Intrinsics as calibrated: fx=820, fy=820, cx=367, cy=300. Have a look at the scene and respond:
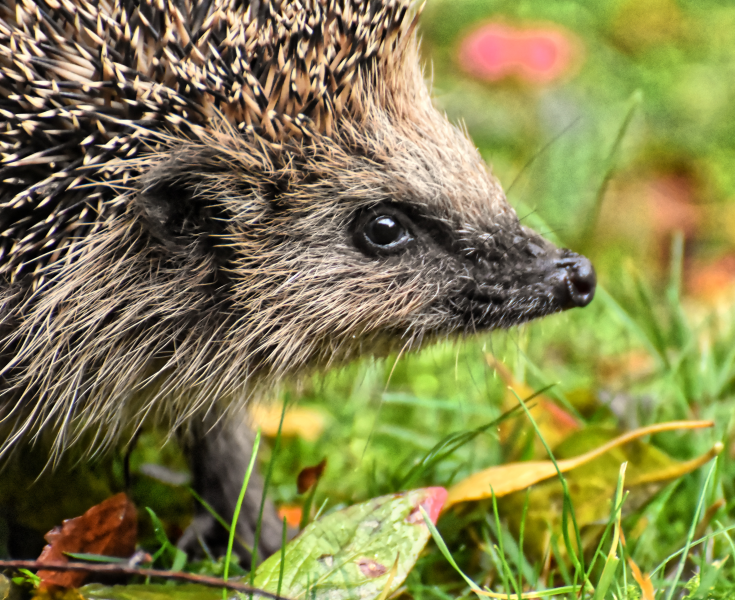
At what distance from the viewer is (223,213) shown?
1983 mm

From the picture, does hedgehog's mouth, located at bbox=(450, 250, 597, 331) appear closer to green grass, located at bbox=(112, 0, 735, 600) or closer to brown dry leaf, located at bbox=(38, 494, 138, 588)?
green grass, located at bbox=(112, 0, 735, 600)

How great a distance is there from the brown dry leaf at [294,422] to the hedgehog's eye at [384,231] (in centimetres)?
79

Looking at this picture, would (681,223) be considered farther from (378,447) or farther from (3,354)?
(3,354)

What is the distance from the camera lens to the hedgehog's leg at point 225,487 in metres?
2.31

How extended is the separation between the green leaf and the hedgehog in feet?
1.61

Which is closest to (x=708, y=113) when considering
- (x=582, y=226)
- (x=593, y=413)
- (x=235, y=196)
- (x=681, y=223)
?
(x=681, y=223)

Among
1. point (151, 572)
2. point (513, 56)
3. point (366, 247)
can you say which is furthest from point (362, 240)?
point (513, 56)

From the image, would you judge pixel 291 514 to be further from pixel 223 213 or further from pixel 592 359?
pixel 592 359

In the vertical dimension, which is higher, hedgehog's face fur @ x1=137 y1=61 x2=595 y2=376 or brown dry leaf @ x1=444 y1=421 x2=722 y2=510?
hedgehog's face fur @ x1=137 y1=61 x2=595 y2=376

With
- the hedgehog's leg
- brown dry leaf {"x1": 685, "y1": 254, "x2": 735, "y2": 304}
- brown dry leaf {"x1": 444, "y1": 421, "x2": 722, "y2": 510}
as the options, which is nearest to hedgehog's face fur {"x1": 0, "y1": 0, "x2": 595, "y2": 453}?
the hedgehog's leg

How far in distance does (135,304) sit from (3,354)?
1.09ft

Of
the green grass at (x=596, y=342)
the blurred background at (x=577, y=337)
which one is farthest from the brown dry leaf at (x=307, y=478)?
the green grass at (x=596, y=342)

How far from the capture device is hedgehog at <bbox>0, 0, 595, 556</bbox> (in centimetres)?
184

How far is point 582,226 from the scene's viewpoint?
416cm
